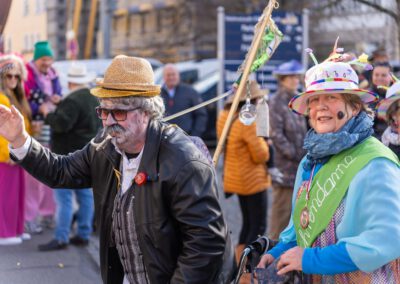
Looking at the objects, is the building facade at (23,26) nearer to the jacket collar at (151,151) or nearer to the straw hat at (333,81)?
the jacket collar at (151,151)

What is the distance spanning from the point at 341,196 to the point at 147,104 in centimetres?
100

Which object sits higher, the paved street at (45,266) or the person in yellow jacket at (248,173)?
the person in yellow jacket at (248,173)

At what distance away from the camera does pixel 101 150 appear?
3.88 metres

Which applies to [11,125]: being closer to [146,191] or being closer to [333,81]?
[146,191]

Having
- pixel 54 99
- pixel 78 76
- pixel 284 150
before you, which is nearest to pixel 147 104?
pixel 284 150

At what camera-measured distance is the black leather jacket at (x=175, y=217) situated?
11.5 feet

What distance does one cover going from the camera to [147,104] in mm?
3699

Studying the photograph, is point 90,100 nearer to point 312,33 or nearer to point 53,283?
point 53,283

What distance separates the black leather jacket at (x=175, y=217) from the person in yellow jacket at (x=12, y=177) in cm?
477

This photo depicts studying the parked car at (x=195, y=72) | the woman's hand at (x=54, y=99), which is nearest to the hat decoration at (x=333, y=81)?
the woman's hand at (x=54, y=99)

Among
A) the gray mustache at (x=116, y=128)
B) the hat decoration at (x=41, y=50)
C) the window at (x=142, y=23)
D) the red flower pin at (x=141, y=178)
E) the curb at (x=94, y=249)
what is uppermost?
the gray mustache at (x=116, y=128)

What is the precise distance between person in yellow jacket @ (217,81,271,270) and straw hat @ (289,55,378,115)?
357 centimetres

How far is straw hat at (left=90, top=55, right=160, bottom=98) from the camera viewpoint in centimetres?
363

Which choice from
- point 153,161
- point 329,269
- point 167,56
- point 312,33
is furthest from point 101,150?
point 167,56
